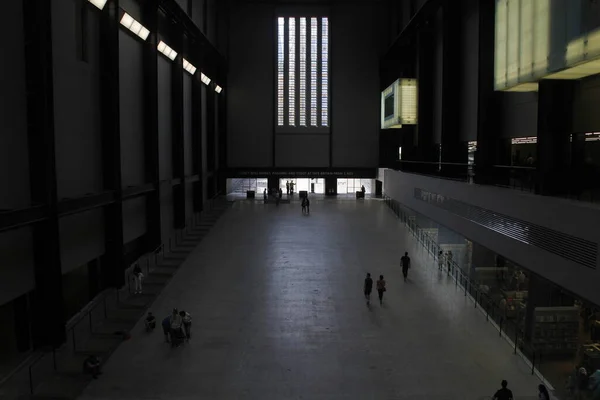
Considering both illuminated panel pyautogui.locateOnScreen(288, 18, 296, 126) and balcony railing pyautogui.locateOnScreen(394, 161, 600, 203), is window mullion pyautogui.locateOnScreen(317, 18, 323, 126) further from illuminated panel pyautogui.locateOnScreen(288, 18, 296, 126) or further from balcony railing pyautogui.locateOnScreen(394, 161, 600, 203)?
balcony railing pyautogui.locateOnScreen(394, 161, 600, 203)

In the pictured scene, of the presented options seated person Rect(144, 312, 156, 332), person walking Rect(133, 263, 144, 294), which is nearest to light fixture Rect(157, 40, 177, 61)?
person walking Rect(133, 263, 144, 294)

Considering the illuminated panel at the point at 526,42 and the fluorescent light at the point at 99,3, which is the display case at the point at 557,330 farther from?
the fluorescent light at the point at 99,3

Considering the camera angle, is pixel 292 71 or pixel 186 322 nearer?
pixel 186 322

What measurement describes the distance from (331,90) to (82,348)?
120 ft

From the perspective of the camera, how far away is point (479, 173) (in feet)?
59.2

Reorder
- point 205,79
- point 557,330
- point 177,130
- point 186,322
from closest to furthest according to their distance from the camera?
point 186,322 → point 557,330 → point 177,130 → point 205,79

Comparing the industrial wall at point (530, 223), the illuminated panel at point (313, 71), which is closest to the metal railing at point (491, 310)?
the industrial wall at point (530, 223)

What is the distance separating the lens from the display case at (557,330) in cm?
1334

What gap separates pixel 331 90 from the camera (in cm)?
4569

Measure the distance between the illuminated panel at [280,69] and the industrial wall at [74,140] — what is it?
21200mm

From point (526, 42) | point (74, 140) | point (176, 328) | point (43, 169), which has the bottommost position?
point (176, 328)

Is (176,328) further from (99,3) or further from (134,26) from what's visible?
(134,26)

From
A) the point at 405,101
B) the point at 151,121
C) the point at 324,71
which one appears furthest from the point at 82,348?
the point at 324,71

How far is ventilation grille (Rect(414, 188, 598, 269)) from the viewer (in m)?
10.4
